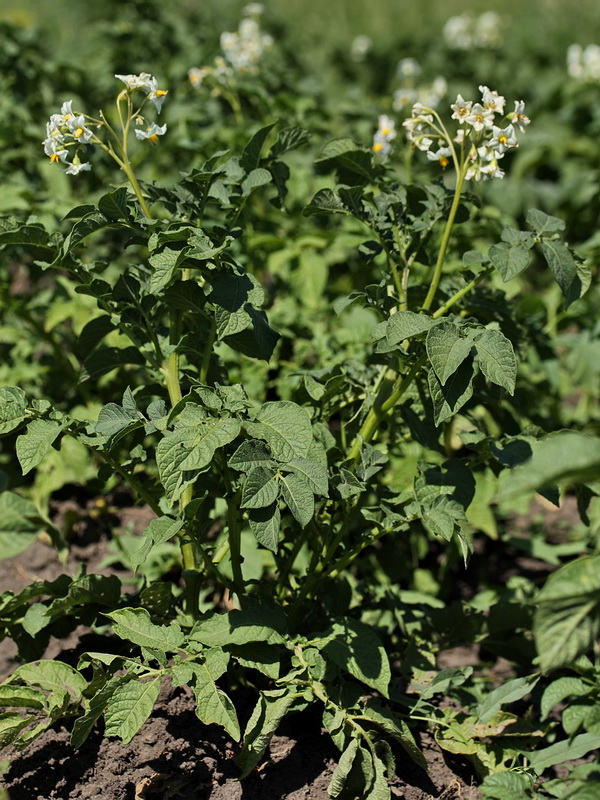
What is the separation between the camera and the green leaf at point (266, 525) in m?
1.71

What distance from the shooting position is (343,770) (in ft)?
5.94

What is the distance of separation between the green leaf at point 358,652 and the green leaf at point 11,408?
2.90 ft

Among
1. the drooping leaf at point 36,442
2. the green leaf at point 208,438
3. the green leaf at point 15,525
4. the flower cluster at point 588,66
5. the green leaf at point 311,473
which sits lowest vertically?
the green leaf at point 15,525

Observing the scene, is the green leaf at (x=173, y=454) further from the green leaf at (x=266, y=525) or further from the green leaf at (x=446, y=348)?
the green leaf at (x=446, y=348)

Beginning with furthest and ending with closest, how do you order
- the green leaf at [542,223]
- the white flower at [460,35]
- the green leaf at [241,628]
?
the white flower at [460,35], the green leaf at [542,223], the green leaf at [241,628]

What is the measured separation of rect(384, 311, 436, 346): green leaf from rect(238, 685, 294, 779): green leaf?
2.79ft

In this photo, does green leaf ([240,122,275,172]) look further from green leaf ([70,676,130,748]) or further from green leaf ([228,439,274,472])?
green leaf ([70,676,130,748])

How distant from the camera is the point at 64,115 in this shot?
Result: 1952 mm

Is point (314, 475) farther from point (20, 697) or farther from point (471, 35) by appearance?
point (471, 35)

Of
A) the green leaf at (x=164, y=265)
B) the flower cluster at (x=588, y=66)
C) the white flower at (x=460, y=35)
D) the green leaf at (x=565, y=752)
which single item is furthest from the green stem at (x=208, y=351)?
the white flower at (x=460, y=35)

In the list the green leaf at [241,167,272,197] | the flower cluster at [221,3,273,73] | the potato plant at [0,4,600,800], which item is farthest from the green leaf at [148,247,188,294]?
the flower cluster at [221,3,273,73]

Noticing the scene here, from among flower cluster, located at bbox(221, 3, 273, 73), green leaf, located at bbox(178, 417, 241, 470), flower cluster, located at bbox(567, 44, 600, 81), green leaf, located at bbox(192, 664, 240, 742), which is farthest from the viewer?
flower cluster, located at bbox(567, 44, 600, 81)

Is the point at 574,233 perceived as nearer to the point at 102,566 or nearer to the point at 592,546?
the point at 592,546

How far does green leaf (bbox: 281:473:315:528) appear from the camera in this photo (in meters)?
1.71
